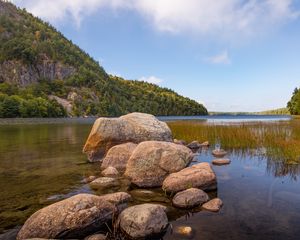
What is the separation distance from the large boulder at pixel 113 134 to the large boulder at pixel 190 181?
21.0 feet

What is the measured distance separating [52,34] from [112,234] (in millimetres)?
204296

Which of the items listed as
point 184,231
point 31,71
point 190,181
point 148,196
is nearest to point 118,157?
point 148,196

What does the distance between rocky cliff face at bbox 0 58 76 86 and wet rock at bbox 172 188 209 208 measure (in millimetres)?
140004

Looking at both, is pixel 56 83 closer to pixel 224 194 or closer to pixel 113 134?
pixel 113 134

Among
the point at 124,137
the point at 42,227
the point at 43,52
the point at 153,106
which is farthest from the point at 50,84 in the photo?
the point at 42,227

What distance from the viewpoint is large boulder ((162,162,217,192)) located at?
29.2ft

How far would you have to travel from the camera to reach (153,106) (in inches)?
6870

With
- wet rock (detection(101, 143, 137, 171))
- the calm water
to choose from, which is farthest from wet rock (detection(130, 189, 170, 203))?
wet rock (detection(101, 143, 137, 171))

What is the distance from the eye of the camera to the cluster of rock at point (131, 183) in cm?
601

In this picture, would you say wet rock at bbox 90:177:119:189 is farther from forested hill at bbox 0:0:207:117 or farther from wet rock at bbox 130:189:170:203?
forested hill at bbox 0:0:207:117

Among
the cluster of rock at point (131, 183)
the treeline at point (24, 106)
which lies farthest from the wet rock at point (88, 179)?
the treeline at point (24, 106)

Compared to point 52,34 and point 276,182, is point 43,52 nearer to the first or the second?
point 52,34

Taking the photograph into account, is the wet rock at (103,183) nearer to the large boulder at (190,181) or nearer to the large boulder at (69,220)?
the large boulder at (190,181)

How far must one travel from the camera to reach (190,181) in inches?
354
